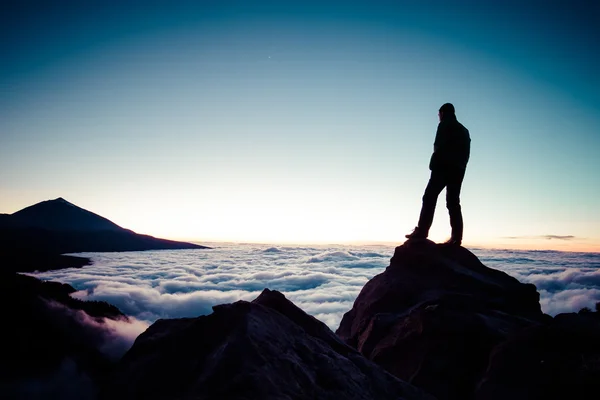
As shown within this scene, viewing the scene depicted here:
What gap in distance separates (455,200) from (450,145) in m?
1.67

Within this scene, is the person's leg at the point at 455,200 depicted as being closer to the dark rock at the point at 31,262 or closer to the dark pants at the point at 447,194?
the dark pants at the point at 447,194

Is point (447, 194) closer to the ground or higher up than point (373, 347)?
higher up

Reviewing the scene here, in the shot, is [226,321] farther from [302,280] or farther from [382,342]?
[302,280]

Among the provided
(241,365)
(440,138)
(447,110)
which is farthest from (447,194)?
(241,365)

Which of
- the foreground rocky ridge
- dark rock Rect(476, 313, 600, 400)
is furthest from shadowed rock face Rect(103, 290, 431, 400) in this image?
dark rock Rect(476, 313, 600, 400)

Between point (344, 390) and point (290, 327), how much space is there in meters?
0.91

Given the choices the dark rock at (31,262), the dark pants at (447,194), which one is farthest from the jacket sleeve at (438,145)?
the dark rock at (31,262)

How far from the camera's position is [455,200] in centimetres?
909

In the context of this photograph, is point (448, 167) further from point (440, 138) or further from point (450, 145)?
point (440, 138)

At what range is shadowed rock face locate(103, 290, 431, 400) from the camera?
7.69 feet

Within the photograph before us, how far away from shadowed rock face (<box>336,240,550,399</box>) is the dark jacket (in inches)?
96.9

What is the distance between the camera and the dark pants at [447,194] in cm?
894

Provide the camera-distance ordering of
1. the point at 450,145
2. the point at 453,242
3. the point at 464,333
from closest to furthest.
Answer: the point at 464,333 < the point at 450,145 < the point at 453,242

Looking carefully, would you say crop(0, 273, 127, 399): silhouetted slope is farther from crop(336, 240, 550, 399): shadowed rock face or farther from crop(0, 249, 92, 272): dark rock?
crop(0, 249, 92, 272): dark rock
